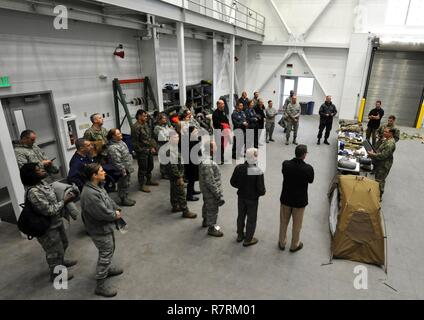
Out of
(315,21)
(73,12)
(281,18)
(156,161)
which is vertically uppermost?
(281,18)

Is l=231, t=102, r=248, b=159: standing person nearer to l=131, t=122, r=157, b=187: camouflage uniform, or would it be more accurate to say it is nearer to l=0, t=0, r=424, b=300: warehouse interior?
l=0, t=0, r=424, b=300: warehouse interior

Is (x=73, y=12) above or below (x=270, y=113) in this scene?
above

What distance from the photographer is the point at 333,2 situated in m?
13.7

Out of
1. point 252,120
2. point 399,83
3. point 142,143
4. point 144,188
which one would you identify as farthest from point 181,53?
point 399,83

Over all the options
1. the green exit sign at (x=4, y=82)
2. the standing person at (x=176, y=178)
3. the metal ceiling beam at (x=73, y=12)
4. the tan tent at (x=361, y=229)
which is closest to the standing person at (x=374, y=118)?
the tan tent at (x=361, y=229)

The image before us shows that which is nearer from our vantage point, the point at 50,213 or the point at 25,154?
the point at 50,213

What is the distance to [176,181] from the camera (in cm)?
525

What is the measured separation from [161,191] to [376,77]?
12774 millimetres

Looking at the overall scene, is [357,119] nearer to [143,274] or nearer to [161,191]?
[161,191]

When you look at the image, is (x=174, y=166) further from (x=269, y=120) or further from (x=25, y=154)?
(x=269, y=120)

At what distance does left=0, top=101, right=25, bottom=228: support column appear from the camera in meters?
4.19

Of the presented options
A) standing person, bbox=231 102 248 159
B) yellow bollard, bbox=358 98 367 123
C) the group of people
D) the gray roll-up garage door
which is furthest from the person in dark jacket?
the gray roll-up garage door

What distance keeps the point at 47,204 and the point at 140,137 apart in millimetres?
3008
